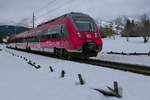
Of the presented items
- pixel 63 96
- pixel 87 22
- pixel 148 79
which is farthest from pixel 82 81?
pixel 87 22

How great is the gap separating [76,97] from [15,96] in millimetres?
1761

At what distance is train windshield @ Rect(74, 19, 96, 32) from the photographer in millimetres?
19375

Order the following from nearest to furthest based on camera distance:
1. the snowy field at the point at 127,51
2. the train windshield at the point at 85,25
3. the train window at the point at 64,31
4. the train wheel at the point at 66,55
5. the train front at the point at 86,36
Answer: the train front at the point at 86,36, the snowy field at the point at 127,51, the train windshield at the point at 85,25, the train window at the point at 64,31, the train wheel at the point at 66,55

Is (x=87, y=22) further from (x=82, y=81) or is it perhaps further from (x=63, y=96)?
(x=63, y=96)

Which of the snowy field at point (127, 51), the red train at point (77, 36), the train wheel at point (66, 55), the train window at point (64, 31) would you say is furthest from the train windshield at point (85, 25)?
the snowy field at point (127, 51)

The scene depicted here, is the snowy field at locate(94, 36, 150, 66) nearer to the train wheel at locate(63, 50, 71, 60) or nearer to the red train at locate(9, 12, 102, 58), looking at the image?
the red train at locate(9, 12, 102, 58)

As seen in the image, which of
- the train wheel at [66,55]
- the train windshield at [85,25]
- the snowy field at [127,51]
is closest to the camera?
the snowy field at [127,51]

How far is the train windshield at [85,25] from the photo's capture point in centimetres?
1938

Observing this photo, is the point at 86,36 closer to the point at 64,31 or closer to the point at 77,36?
the point at 77,36

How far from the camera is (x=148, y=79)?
8539 millimetres

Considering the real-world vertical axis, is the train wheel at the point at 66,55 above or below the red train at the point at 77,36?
below

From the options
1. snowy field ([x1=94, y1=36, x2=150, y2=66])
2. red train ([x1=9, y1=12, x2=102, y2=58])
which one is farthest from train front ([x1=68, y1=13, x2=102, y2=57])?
snowy field ([x1=94, y1=36, x2=150, y2=66])

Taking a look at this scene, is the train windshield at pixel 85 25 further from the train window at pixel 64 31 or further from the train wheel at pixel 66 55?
the train wheel at pixel 66 55

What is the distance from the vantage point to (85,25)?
1975 centimetres
